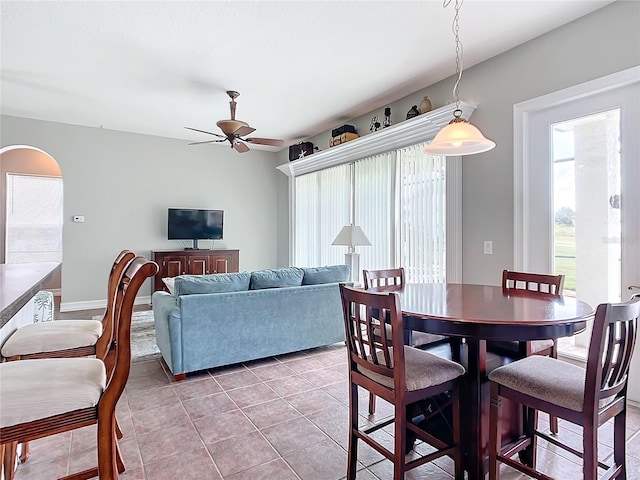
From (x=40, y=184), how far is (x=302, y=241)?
17.4 feet

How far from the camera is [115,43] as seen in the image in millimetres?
3104

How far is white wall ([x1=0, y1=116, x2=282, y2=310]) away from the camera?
5.54 meters

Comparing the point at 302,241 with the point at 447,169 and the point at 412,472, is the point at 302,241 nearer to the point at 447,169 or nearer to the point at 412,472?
the point at 447,169

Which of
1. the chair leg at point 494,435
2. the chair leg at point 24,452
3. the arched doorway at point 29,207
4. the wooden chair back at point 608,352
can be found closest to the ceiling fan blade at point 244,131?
the chair leg at point 24,452

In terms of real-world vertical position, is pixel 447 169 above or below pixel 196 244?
above

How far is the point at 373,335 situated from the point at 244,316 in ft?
6.05

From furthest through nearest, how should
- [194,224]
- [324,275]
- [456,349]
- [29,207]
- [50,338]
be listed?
[29,207] < [194,224] < [324,275] < [456,349] < [50,338]

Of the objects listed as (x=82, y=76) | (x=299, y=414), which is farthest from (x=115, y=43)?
(x=299, y=414)

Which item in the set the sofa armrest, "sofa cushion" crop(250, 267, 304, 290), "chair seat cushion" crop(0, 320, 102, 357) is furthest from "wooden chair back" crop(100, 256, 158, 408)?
"sofa cushion" crop(250, 267, 304, 290)

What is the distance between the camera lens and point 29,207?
6.98 m

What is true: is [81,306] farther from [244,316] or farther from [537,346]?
[537,346]

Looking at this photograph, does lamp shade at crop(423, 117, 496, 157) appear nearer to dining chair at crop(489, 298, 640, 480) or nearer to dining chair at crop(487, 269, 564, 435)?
dining chair at crop(487, 269, 564, 435)

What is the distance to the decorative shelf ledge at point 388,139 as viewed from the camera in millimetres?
3510

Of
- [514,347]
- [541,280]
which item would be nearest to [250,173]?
[541,280]
